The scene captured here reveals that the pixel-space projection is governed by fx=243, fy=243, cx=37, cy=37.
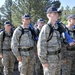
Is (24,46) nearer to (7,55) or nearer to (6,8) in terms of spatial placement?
(7,55)

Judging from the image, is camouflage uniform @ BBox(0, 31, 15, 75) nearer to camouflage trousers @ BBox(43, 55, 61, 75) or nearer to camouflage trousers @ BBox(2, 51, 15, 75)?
camouflage trousers @ BBox(2, 51, 15, 75)

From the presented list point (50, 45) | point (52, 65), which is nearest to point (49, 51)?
point (50, 45)

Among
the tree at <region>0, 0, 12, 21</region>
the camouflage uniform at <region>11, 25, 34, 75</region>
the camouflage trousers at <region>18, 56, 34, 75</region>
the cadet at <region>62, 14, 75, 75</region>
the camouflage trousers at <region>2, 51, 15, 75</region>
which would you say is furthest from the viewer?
the tree at <region>0, 0, 12, 21</region>

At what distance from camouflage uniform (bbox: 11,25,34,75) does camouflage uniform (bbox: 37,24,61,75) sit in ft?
4.20

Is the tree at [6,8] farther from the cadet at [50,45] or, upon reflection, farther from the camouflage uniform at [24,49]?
the cadet at [50,45]

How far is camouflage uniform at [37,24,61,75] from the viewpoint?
16.3 feet

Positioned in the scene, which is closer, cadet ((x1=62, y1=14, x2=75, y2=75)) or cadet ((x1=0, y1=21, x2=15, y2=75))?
cadet ((x1=62, y1=14, x2=75, y2=75))

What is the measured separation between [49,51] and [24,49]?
4.60 ft

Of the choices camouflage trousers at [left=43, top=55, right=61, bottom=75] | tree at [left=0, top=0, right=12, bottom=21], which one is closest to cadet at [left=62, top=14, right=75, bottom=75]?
camouflage trousers at [left=43, top=55, right=61, bottom=75]

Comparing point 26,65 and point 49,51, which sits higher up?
point 49,51

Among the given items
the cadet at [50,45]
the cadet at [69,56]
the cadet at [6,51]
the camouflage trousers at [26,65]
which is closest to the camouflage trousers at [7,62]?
the cadet at [6,51]

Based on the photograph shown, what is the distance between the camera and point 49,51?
510 cm

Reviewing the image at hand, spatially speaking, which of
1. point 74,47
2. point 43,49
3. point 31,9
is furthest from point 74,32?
point 31,9

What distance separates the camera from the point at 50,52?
5113mm
